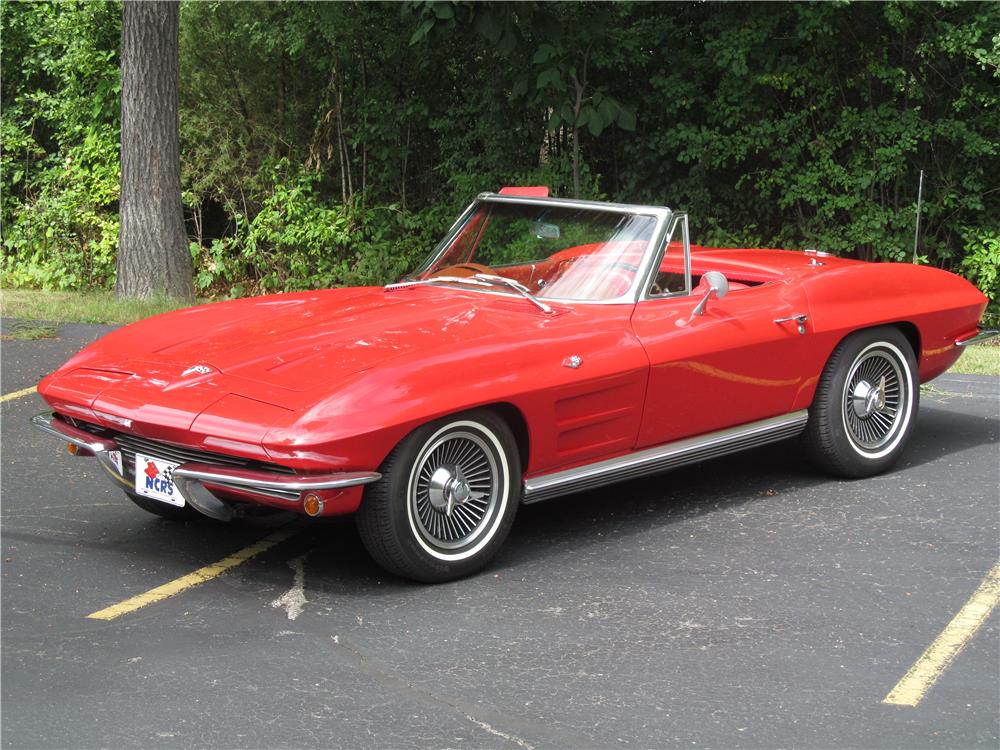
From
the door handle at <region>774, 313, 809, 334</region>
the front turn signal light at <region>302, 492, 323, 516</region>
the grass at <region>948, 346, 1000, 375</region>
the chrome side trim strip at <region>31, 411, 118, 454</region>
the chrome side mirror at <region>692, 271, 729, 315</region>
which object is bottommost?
the grass at <region>948, 346, 1000, 375</region>

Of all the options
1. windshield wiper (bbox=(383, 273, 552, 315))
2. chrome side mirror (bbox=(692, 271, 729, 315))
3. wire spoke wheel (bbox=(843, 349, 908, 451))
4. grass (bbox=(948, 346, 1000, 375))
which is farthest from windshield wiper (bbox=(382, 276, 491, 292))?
grass (bbox=(948, 346, 1000, 375))

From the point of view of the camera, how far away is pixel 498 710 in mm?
3996

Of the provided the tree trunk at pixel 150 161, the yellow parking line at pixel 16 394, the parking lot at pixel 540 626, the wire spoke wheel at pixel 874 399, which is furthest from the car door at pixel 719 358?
the tree trunk at pixel 150 161

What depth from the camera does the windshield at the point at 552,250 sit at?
598 cm

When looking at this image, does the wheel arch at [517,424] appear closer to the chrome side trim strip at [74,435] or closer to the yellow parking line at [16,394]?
the chrome side trim strip at [74,435]

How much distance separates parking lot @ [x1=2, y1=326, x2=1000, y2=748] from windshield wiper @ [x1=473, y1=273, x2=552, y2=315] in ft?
3.24

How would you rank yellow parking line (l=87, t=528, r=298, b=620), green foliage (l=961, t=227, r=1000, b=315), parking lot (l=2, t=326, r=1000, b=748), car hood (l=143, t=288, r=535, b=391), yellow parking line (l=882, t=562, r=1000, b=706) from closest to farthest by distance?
parking lot (l=2, t=326, r=1000, b=748), yellow parking line (l=882, t=562, r=1000, b=706), yellow parking line (l=87, t=528, r=298, b=620), car hood (l=143, t=288, r=535, b=391), green foliage (l=961, t=227, r=1000, b=315)

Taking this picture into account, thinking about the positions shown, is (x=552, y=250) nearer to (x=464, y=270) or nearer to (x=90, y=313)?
(x=464, y=270)

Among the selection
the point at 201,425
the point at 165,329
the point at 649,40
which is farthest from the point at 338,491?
the point at 649,40

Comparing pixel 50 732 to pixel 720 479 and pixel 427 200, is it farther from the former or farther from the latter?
pixel 427 200

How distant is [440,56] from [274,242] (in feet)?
8.43

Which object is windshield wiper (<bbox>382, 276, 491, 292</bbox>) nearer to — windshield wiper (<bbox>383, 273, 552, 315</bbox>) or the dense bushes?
windshield wiper (<bbox>383, 273, 552, 315</bbox>)

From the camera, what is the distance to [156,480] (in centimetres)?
497

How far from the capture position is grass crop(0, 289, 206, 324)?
10.6 metres
